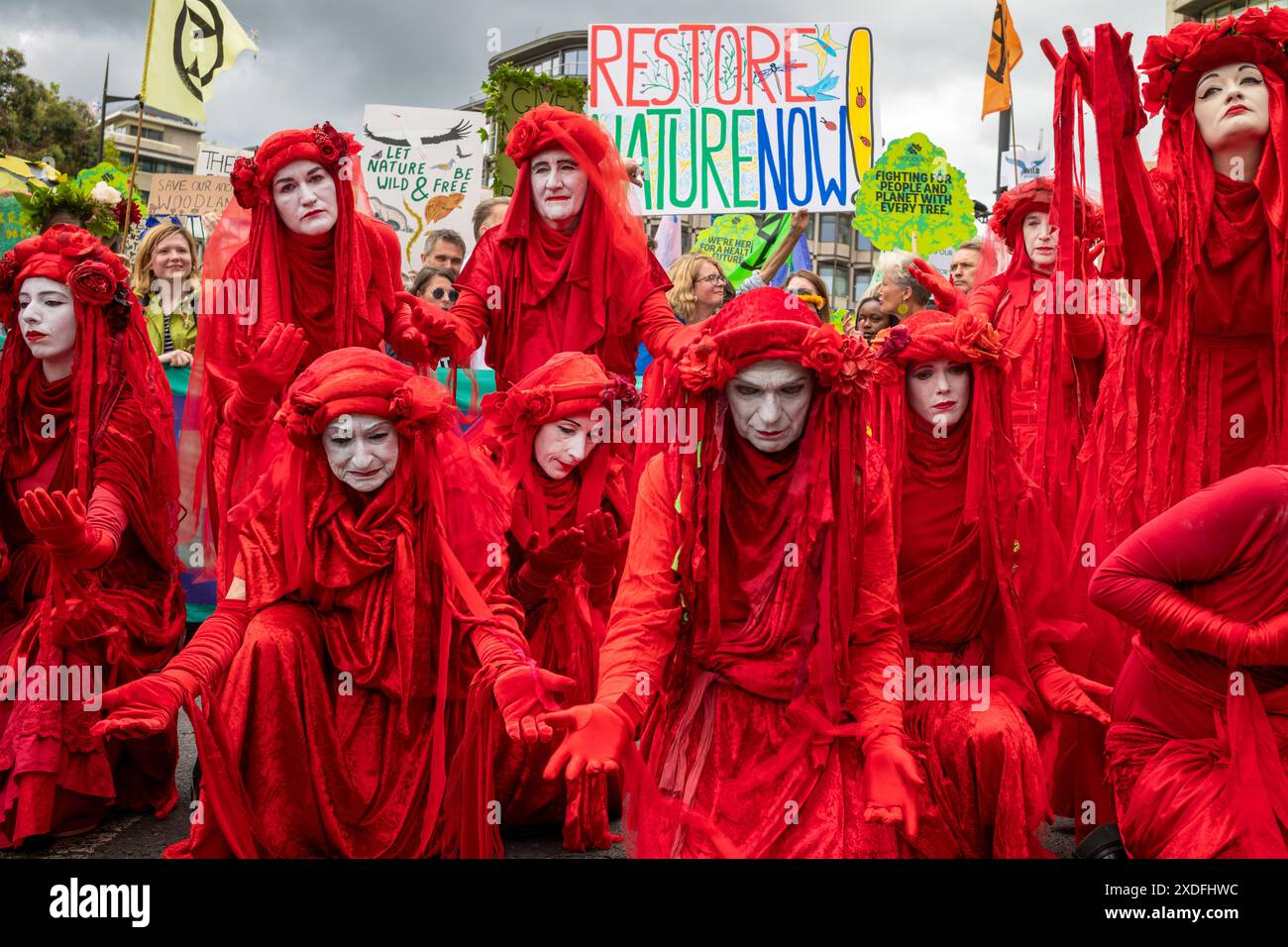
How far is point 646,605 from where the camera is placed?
2857 millimetres

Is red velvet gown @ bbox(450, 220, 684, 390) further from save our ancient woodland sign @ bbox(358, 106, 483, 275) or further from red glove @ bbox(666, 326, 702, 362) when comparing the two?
save our ancient woodland sign @ bbox(358, 106, 483, 275)

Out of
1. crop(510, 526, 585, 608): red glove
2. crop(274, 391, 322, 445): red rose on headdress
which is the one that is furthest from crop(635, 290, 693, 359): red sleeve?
crop(274, 391, 322, 445): red rose on headdress

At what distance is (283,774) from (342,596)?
51cm

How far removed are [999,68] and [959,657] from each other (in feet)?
22.2

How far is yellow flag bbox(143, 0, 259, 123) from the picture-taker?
614cm

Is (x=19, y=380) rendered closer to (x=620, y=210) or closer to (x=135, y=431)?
(x=135, y=431)

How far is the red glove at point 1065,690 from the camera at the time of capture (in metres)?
3.40

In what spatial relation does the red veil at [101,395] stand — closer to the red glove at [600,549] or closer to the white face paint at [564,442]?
the white face paint at [564,442]

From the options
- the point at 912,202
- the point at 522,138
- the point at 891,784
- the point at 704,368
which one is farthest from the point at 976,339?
the point at 912,202

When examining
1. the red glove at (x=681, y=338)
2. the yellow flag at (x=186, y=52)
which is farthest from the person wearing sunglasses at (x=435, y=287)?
the red glove at (x=681, y=338)

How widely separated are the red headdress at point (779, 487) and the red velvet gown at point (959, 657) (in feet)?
1.98

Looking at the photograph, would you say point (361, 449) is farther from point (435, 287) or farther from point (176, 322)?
point (176, 322)
